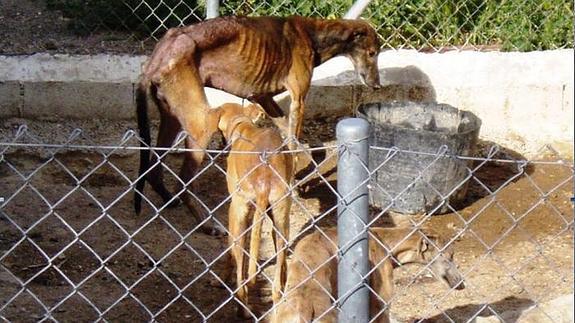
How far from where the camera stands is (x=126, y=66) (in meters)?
8.53

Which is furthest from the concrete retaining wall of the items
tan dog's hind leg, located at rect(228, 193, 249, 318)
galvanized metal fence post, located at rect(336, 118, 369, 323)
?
galvanized metal fence post, located at rect(336, 118, 369, 323)

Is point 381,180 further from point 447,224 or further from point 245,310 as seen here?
point 245,310

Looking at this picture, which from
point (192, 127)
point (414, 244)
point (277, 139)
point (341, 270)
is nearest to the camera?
point (341, 270)

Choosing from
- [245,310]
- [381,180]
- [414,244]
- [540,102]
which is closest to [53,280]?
[245,310]

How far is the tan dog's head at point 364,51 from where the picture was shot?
26.7 feet

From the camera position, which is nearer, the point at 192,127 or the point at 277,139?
the point at 277,139

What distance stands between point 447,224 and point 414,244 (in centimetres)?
193

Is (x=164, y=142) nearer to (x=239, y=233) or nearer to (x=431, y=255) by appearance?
(x=239, y=233)

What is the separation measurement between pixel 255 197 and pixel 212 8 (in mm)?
3360

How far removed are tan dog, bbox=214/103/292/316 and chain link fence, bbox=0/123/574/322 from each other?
0.09 m

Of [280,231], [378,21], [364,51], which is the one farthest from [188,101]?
[378,21]

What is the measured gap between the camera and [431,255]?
216 inches

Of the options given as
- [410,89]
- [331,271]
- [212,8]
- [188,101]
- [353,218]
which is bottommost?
[410,89]

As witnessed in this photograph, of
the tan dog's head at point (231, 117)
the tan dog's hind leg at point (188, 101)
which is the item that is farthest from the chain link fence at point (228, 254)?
the tan dog's hind leg at point (188, 101)
